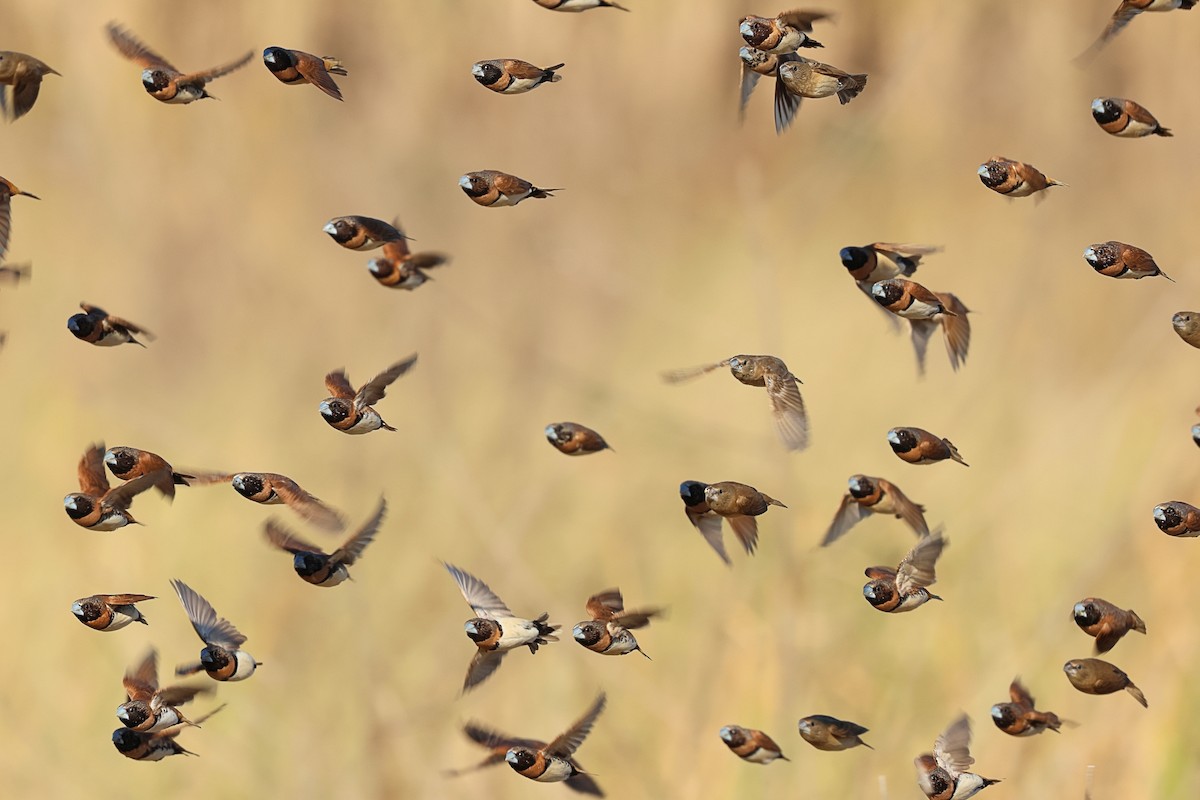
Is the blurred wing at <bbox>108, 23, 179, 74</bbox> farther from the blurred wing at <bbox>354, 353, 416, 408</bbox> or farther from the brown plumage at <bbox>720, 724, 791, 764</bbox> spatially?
the brown plumage at <bbox>720, 724, 791, 764</bbox>

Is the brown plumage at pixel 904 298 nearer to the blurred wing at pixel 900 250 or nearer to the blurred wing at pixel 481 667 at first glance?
the blurred wing at pixel 900 250

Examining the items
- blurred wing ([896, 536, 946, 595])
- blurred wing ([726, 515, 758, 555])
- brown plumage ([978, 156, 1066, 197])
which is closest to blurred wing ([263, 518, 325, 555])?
blurred wing ([726, 515, 758, 555])

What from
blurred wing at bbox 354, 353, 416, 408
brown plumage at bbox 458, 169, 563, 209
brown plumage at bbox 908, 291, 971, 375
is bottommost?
blurred wing at bbox 354, 353, 416, 408

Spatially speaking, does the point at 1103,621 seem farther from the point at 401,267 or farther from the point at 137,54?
the point at 137,54

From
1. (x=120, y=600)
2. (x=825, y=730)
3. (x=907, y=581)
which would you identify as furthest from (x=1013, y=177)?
(x=120, y=600)

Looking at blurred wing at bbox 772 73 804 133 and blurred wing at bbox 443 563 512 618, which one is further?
blurred wing at bbox 443 563 512 618
